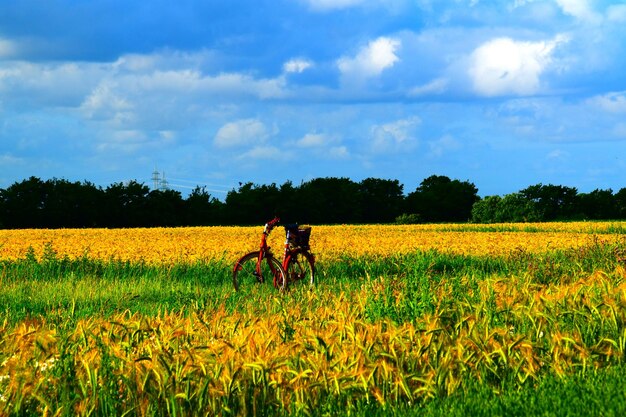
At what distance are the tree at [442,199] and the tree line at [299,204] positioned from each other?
0.23 feet

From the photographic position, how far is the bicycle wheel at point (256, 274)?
1217cm

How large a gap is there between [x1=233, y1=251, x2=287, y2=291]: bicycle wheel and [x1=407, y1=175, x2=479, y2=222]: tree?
35.8 meters

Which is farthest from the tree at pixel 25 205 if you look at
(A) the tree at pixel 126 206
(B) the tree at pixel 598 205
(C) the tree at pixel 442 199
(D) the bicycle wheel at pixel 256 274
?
(B) the tree at pixel 598 205

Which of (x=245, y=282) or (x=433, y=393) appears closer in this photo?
(x=433, y=393)

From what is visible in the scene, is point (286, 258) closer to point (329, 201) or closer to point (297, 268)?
point (297, 268)

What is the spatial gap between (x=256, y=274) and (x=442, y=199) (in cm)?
4023

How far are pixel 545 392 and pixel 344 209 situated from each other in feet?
136

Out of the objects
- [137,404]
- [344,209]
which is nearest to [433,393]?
[137,404]

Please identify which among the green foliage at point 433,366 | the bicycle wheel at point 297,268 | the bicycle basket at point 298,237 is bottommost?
the green foliage at point 433,366

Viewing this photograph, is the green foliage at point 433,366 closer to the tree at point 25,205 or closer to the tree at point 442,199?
the tree at point 25,205

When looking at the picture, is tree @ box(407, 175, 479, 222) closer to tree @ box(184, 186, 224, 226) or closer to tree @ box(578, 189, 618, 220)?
tree @ box(578, 189, 618, 220)

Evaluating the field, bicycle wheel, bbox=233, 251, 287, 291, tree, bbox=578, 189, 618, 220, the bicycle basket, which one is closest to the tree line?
tree, bbox=578, 189, 618, 220

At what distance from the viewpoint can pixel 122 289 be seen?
1208cm

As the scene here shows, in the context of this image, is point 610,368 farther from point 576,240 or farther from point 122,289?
point 576,240
